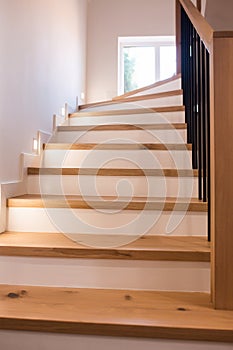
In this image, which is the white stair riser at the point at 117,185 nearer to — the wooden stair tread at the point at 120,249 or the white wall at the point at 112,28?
the wooden stair tread at the point at 120,249

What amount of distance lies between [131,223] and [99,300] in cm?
47

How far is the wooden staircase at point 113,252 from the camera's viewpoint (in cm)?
105

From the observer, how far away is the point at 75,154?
2307 mm

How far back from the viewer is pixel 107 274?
4.37 feet

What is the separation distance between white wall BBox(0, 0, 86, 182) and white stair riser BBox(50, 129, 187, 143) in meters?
0.33

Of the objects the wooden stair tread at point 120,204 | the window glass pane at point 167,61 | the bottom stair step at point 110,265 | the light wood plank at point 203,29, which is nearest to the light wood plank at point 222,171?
the light wood plank at point 203,29

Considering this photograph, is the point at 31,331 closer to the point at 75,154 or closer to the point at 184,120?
the point at 75,154

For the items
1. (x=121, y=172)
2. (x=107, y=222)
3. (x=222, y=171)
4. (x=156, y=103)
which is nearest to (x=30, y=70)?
(x=121, y=172)

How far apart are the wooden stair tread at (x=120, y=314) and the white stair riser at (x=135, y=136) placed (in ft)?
4.36

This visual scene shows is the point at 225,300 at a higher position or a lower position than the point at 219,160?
lower

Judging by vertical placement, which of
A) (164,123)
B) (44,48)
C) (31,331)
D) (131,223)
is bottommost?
(31,331)

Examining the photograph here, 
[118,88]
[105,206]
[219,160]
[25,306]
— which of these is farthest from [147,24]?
[25,306]

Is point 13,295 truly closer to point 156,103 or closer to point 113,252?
point 113,252

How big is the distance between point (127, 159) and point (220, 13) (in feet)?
3.93
